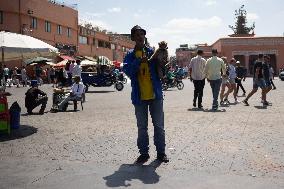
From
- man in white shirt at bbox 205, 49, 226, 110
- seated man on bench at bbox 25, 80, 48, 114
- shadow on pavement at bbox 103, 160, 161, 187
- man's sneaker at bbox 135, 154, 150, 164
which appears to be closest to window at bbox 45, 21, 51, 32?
seated man on bench at bbox 25, 80, 48, 114

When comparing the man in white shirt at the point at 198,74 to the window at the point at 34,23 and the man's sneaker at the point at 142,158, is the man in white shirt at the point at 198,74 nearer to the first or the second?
the man's sneaker at the point at 142,158

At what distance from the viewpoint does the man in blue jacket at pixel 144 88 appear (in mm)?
5668

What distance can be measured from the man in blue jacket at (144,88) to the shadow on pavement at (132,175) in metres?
0.29

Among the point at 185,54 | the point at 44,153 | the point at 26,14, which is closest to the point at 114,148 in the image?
the point at 44,153

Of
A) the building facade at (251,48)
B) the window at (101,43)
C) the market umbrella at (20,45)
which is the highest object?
the window at (101,43)

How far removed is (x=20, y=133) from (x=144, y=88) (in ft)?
12.2

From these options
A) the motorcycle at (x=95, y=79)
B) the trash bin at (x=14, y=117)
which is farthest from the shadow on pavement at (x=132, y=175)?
the motorcycle at (x=95, y=79)

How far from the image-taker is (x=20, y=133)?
8336 millimetres

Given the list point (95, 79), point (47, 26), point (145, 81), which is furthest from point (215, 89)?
point (47, 26)

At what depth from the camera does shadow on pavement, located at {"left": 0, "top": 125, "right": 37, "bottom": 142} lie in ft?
25.7

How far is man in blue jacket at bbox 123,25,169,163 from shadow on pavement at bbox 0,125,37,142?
3.14 meters

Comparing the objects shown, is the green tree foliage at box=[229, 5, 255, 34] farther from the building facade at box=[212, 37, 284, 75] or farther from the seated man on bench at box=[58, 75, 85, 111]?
the seated man on bench at box=[58, 75, 85, 111]

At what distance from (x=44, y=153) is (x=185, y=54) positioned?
3512 inches

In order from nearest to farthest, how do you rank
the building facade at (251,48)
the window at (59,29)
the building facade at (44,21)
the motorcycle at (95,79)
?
the motorcycle at (95,79) → the building facade at (44,21) → the window at (59,29) → the building facade at (251,48)
